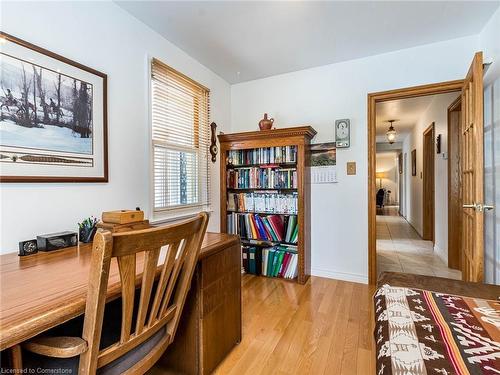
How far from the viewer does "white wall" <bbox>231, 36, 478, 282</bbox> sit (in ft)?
8.39

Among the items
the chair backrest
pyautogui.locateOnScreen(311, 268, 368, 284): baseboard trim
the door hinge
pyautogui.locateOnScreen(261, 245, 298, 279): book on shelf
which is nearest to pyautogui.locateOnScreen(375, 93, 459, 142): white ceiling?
the door hinge

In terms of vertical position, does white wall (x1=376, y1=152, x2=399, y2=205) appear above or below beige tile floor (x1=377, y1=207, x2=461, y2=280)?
above

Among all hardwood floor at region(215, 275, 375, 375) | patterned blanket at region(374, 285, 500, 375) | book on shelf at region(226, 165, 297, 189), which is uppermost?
book on shelf at region(226, 165, 297, 189)

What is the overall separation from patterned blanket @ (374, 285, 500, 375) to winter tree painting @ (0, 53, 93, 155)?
1.91 meters

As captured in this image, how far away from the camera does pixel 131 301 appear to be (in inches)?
31.0

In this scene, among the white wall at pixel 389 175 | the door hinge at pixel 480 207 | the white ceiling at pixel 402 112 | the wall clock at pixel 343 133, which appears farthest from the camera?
the white wall at pixel 389 175

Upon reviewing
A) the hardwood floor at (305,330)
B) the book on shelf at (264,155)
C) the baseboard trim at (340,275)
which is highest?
the book on shelf at (264,155)

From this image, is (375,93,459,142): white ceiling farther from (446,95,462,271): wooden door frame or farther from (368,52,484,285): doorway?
(368,52,484,285): doorway

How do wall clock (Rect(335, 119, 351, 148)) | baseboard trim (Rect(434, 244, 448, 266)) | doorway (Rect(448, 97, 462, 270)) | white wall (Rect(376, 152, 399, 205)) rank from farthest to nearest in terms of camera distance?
1. white wall (Rect(376, 152, 399, 205))
2. baseboard trim (Rect(434, 244, 448, 266))
3. doorway (Rect(448, 97, 462, 270))
4. wall clock (Rect(335, 119, 351, 148))

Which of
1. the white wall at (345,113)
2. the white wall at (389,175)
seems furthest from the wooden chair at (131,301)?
the white wall at (389,175)

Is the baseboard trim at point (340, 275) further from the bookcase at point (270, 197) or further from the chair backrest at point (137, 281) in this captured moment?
the chair backrest at point (137, 281)

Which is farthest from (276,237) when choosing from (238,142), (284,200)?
(238,142)

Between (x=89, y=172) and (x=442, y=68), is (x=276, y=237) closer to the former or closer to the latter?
(x=89, y=172)

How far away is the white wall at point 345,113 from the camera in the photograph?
8.39 ft
